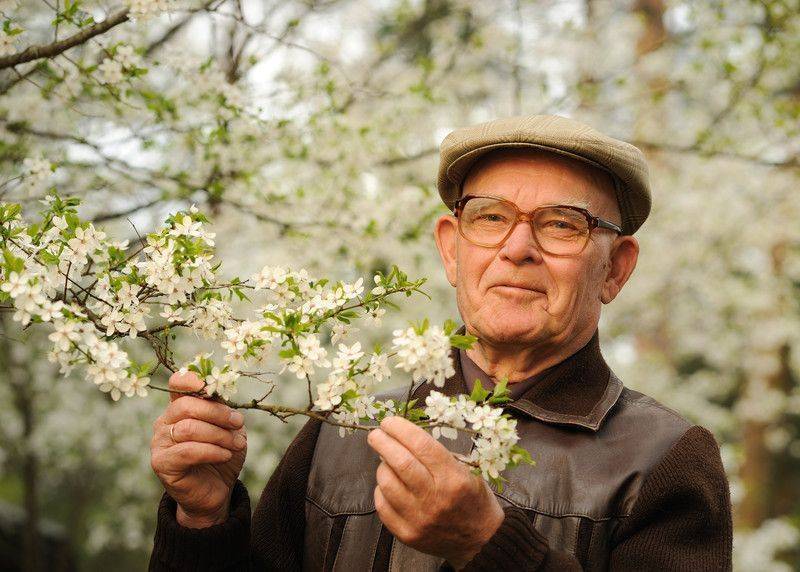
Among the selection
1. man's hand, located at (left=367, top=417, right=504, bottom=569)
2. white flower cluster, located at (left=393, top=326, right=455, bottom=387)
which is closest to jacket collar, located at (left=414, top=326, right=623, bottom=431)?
man's hand, located at (left=367, top=417, right=504, bottom=569)

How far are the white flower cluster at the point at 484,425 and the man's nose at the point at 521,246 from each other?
63 centimetres

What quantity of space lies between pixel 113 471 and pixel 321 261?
8.52 metres

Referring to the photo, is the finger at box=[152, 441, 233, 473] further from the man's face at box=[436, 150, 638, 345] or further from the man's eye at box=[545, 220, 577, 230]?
the man's eye at box=[545, 220, 577, 230]

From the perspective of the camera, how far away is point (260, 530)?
2.40m

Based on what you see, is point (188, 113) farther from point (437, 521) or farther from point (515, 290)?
point (437, 521)

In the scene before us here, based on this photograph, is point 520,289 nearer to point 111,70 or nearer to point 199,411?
point 199,411

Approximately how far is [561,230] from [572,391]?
0.46m

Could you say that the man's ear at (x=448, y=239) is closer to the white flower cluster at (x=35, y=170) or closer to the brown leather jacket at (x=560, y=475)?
the brown leather jacket at (x=560, y=475)

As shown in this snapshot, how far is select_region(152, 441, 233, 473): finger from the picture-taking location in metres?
1.89

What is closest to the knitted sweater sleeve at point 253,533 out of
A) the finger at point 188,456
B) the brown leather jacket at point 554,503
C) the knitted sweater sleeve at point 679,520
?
the brown leather jacket at point 554,503

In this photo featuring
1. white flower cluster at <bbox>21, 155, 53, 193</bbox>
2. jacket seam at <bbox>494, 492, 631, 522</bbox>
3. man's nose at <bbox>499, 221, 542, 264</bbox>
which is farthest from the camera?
white flower cluster at <bbox>21, 155, 53, 193</bbox>

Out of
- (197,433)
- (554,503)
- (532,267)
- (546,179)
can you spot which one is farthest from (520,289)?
(197,433)

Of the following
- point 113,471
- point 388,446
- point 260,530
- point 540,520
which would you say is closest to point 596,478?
point 540,520

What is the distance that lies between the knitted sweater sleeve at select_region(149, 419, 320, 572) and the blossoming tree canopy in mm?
426
